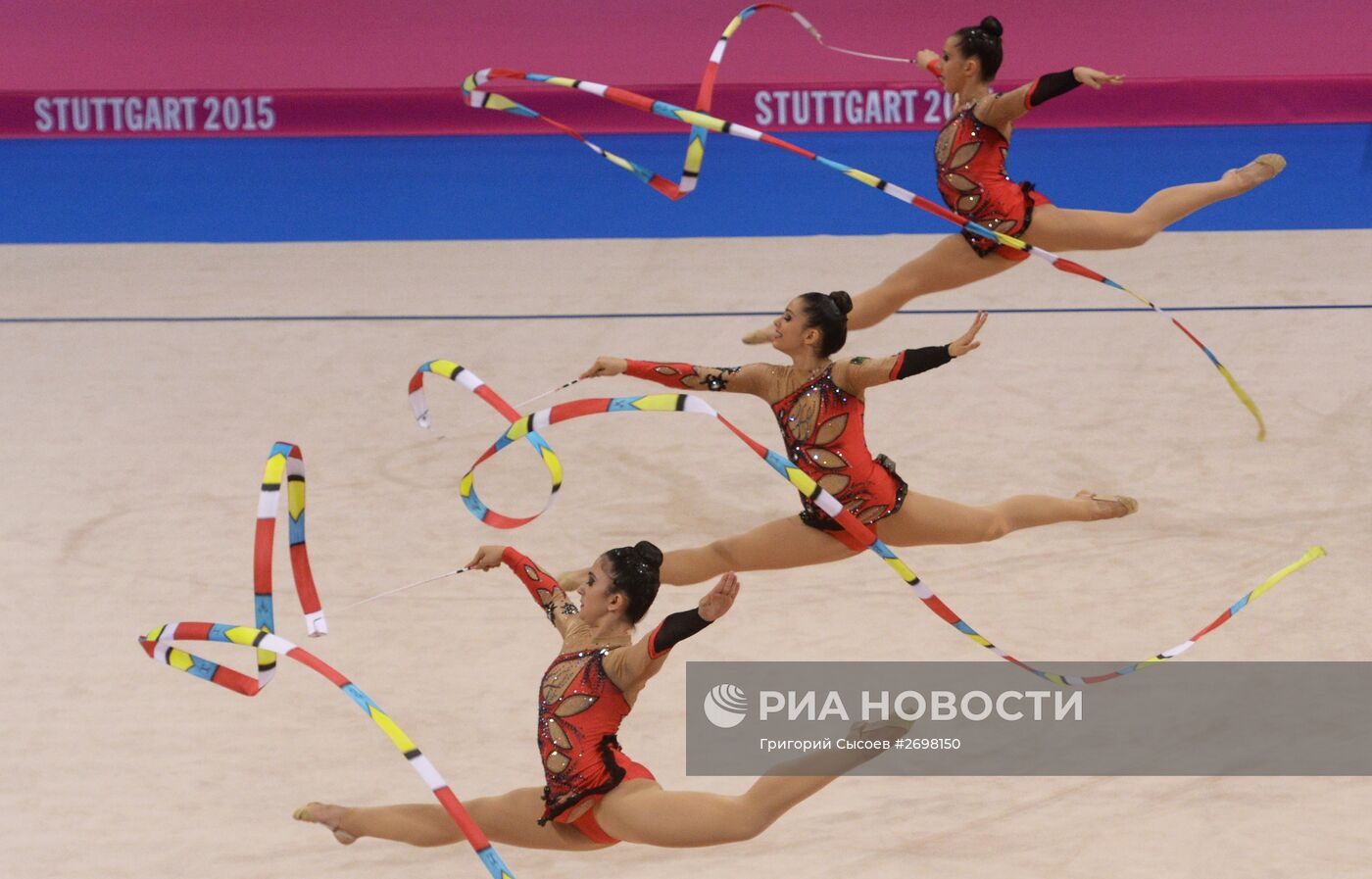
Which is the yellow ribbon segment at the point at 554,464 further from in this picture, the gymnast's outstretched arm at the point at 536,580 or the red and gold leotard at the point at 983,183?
the red and gold leotard at the point at 983,183

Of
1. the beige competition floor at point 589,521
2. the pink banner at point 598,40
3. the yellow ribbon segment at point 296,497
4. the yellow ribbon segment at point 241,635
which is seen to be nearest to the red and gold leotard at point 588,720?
the beige competition floor at point 589,521

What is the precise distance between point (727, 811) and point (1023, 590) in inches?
76.4

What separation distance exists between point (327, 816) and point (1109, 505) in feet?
8.08

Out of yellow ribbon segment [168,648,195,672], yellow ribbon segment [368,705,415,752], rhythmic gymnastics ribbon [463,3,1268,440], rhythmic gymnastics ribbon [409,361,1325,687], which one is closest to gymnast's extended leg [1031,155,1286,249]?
rhythmic gymnastics ribbon [463,3,1268,440]

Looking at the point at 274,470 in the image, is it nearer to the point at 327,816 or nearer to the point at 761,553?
the point at 327,816

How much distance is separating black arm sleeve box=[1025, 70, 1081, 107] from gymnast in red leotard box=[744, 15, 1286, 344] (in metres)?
0.14

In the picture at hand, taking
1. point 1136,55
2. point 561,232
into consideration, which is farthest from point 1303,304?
point 561,232

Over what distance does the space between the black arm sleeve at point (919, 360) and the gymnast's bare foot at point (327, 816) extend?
1662mm

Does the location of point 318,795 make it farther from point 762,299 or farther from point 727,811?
point 762,299

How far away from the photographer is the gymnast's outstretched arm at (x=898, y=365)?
12.8ft

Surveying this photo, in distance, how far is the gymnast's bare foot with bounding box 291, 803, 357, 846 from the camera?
142 inches

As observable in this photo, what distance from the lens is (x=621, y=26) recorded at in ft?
30.4

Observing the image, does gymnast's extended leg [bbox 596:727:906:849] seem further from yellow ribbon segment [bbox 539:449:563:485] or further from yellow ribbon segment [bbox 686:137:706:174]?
yellow ribbon segment [bbox 686:137:706:174]

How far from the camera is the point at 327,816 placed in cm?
361
